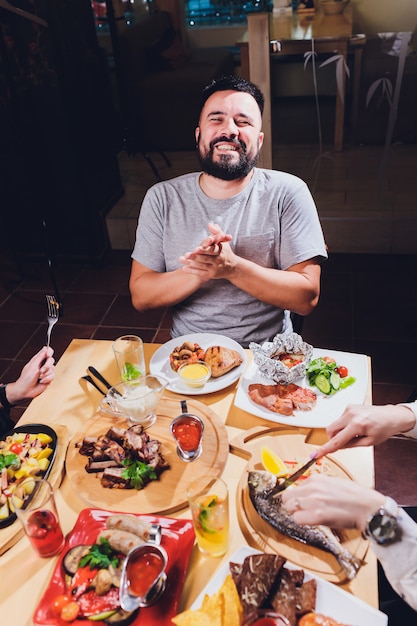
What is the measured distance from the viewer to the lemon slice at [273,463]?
131 cm

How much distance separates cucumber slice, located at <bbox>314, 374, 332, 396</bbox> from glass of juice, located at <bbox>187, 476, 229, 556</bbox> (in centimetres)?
52

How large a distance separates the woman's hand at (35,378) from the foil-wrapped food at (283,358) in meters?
0.65

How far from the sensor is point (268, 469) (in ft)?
4.36

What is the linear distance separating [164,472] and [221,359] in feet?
1.44

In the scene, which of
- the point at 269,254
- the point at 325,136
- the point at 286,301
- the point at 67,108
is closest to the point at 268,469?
the point at 286,301

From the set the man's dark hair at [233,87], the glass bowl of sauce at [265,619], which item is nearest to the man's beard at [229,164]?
the man's dark hair at [233,87]

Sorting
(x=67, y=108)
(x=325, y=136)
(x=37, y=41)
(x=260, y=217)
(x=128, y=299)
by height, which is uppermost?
(x=37, y=41)

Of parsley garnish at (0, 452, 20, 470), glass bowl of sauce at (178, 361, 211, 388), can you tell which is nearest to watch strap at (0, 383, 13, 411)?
parsley garnish at (0, 452, 20, 470)

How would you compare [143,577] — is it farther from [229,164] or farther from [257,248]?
[229,164]

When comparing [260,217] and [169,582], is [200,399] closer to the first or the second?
[169,582]

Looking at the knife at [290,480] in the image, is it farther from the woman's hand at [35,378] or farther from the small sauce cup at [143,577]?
the woman's hand at [35,378]

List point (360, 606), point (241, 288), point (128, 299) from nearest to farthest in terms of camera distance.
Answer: point (360, 606) < point (241, 288) < point (128, 299)

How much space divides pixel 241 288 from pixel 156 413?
1.95 feet

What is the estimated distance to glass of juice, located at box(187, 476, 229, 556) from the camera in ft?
3.66
